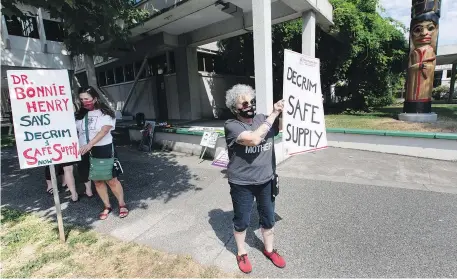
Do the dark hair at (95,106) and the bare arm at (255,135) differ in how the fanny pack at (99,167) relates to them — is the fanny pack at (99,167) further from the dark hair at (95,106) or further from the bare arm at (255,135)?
the bare arm at (255,135)

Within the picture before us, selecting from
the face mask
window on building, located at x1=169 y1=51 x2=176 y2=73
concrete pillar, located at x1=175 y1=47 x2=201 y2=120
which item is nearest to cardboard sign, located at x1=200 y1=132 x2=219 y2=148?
the face mask

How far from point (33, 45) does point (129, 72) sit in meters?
5.28

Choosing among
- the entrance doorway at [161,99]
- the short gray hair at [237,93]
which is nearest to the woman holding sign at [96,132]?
the short gray hair at [237,93]

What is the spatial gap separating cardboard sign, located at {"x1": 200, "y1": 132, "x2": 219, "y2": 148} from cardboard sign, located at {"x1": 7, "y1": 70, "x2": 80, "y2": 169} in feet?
11.8

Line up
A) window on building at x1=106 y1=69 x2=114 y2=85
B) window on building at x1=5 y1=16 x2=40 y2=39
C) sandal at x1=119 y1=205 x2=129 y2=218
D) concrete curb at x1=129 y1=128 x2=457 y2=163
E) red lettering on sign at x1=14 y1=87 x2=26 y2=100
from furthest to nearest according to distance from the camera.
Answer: window on building at x1=106 y1=69 x2=114 y2=85, window on building at x1=5 y1=16 x2=40 y2=39, concrete curb at x1=129 y1=128 x2=457 y2=163, sandal at x1=119 y1=205 x2=129 y2=218, red lettering on sign at x1=14 y1=87 x2=26 y2=100

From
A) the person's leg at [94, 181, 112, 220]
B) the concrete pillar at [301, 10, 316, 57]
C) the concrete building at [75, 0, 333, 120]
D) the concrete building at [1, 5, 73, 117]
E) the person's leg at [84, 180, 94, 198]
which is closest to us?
the person's leg at [94, 181, 112, 220]

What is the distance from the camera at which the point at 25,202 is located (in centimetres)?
445

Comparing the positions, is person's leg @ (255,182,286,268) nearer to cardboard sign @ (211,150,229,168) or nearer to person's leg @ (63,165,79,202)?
cardboard sign @ (211,150,229,168)

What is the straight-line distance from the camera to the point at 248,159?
2320 millimetres

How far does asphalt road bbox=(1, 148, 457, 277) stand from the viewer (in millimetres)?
2604

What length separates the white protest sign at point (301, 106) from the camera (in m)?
2.52

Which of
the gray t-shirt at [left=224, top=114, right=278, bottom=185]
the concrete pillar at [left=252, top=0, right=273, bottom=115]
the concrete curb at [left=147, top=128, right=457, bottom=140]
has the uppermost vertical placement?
the concrete pillar at [left=252, top=0, right=273, bottom=115]

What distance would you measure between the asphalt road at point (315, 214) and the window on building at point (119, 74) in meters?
11.5

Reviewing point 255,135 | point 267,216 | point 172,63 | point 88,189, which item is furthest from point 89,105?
point 172,63
